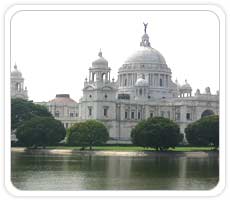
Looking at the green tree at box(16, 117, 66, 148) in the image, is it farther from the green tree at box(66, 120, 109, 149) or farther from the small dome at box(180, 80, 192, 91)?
the small dome at box(180, 80, 192, 91)

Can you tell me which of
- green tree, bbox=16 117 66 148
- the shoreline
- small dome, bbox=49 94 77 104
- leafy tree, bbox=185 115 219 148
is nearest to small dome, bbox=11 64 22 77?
small dome, bbox=49 94 77 104

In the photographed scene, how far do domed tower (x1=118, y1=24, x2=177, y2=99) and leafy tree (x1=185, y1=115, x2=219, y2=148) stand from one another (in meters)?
44.5

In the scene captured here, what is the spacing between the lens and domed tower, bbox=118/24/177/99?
5315 inches

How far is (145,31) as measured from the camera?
14012cm

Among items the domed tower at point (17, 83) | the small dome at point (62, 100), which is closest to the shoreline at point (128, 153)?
the domed tower at point (17, 83)

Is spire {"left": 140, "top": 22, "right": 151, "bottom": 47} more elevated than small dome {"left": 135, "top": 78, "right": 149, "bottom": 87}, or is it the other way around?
spire {"left": 140, "top": 22, "right": 151, "bottom": 47}

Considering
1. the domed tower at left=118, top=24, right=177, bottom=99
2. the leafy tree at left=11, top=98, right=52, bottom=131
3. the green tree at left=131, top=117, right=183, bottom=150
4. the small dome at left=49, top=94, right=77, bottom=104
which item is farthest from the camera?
the small dome at left=49, top=94, right=77, bottom=104

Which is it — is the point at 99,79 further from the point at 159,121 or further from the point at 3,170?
the point at 3,170

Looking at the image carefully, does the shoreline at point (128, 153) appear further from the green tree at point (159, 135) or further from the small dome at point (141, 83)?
the small dome at point (141, 83)

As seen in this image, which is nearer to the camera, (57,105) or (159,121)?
(159,121)

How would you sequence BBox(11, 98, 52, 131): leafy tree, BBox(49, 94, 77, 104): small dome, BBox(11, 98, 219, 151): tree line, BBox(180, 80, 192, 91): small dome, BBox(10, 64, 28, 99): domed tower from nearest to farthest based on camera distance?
BBox(11, 98, 219, 151): tree line
BBox(11, 98, 52, 131): leafy tree
BBox(10, 64, 28, 99): domed tower
BBox(49, 94, 77, 104): small dome
BBox(180, 80, 192, 91): small dome

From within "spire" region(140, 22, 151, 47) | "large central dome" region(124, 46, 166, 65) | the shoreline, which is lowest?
the shoreline

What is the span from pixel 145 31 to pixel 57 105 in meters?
22.1
